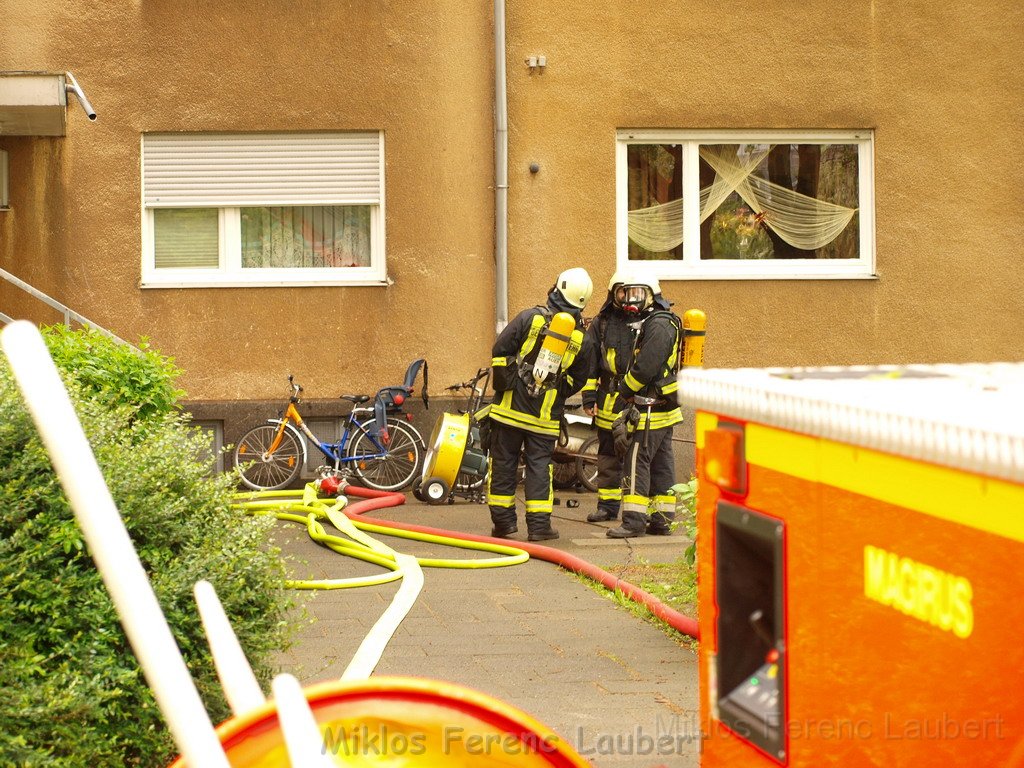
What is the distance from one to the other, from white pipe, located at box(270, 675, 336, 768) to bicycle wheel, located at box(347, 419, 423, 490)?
9939 mm

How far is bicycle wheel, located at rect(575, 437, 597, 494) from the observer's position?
12.1 meters

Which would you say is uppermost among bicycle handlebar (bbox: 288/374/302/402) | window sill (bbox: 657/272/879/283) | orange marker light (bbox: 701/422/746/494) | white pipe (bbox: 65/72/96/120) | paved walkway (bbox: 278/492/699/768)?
white pipe (bbox: 65/72/96/120)

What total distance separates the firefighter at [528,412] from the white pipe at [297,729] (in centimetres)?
731

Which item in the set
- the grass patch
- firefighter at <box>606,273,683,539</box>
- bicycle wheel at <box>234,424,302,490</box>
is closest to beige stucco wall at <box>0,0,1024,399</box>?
bicycle wheel at <box>234,424,302,490</box>

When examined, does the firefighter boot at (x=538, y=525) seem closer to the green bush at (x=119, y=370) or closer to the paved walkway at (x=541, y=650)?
the paved walkway at (x=541, y=650)

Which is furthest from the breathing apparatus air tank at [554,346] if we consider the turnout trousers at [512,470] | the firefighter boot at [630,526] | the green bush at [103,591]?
the green bush at [103,591]

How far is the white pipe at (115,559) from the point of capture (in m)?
1.76

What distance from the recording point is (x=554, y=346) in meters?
9.09

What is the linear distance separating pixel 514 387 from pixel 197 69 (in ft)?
17.0

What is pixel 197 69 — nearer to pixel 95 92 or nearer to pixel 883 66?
pixel 95 92

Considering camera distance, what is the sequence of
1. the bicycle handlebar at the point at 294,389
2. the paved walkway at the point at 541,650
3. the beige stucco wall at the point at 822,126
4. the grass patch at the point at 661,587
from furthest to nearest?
the beige stucco wall at the point at 822,126, the bicycle handlebar at the point at 294,389, the grass patch at the point at 661,587, the paved walkway at the point at 541,650

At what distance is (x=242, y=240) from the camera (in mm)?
12586

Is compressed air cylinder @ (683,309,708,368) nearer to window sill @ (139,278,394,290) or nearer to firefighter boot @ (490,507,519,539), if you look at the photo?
firefighter boot @ (490,507,519,539)

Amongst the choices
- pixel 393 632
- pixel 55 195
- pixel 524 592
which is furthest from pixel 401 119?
pixel 393 632
